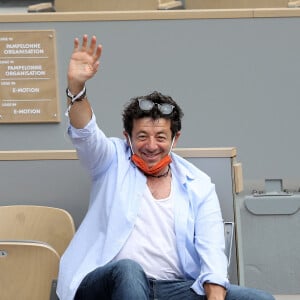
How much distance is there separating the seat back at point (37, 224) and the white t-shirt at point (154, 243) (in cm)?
49

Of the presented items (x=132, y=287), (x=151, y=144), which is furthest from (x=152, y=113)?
(x=132, y=287)

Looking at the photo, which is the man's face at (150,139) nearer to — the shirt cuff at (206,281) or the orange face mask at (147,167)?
the orange face mask at (147,167)

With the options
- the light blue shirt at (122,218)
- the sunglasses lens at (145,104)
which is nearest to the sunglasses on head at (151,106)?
the sunglasses lens at (145,104)

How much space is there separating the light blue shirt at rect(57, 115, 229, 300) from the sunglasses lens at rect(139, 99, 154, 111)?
0.22 metres

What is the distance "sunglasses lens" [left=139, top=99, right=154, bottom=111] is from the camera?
13.6ft

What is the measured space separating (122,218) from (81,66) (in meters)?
0.69

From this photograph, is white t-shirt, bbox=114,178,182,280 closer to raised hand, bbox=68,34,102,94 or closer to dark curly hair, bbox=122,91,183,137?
dark curly hair, bbox=122,91,183,137

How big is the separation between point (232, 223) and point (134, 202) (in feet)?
2.01

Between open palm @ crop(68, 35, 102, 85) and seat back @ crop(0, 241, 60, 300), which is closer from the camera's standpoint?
seat back @ crop(0, 241, 60, 300)

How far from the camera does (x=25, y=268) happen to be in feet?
12.6

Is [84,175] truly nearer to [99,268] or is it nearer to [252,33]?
[99,268]

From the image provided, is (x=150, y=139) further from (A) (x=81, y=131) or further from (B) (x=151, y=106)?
(A) (x=81, y=131)

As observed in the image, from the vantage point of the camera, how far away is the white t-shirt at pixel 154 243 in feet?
12.9

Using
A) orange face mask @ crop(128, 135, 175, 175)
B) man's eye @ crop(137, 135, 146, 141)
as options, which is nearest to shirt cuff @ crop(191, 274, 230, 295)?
orange face mask @ crop(128, 135, 175, 175)
